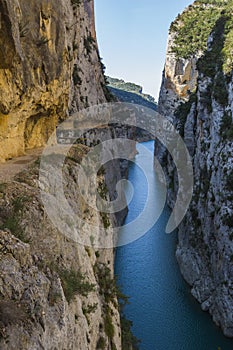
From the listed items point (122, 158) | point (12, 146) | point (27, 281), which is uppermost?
point (122, 158)

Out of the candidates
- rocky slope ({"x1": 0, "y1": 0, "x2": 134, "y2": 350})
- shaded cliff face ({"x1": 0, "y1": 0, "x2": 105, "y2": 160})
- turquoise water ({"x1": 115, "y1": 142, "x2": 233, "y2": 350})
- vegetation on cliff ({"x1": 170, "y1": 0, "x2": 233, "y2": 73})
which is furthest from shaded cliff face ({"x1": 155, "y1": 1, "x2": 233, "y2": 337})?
shaded cliff face ({"x1": 0, "y1": 0, "x2": 105, "y2": 160})

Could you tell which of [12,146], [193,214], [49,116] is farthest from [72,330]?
[193,214]

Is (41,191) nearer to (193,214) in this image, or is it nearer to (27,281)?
(27,281)

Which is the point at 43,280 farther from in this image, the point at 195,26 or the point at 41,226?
the point at 195,26

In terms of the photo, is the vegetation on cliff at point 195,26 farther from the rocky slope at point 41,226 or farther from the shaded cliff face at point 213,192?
the rocky slope at point 41,226

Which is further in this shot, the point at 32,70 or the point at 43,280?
the point at 32,70

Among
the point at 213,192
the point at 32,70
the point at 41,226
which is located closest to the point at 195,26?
the point at 213,192
